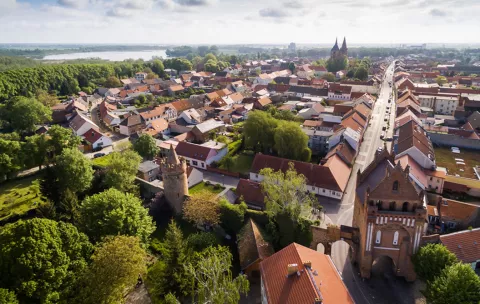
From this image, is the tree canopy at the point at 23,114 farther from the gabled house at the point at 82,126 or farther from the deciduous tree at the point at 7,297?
the deciduous tree at the point at 7,297

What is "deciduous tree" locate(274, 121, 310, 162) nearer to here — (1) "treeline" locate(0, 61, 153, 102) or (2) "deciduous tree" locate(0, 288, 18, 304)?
(2) "deciduous tree" locate(0, 288, 18, 304)

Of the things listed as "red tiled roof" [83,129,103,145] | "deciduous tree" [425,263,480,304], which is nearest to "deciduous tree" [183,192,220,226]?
"deciduous tree" [425,263,480,304]

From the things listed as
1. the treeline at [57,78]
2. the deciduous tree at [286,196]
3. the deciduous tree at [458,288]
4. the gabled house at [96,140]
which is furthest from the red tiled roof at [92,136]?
the deciduous tree at [458,288]

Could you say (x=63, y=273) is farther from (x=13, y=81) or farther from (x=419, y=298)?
(x=13, y=81)

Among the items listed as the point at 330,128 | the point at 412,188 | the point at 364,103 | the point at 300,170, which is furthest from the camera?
the point at 364,103

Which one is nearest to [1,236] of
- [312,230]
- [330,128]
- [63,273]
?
[63,273]
